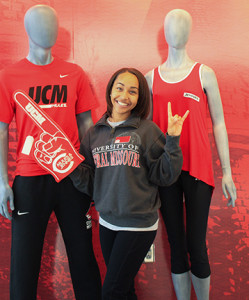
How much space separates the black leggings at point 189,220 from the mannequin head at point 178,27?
0.72 metres

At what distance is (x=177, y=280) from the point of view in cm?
168

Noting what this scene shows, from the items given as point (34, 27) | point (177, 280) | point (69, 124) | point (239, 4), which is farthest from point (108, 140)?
point (239, 4)

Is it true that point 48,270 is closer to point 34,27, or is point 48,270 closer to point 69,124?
point 69,124

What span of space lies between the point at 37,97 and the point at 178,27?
847 millimetres

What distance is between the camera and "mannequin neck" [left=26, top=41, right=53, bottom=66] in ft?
5.40

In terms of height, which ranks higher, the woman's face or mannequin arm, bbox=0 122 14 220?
the woman's face

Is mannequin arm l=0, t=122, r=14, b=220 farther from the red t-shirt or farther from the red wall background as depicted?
the red wall background

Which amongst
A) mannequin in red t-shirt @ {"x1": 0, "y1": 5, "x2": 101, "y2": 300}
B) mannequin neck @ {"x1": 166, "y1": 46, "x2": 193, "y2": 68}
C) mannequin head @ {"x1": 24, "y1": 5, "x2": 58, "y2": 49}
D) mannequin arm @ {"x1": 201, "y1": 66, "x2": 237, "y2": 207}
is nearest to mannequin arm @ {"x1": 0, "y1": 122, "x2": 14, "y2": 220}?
mannequin in red t-shirt @ {"x1": 0, "y1": 5, "x2": 101, "y2": 300}

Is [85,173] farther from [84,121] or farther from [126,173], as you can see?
[84,121]

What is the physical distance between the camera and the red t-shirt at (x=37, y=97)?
158 cm

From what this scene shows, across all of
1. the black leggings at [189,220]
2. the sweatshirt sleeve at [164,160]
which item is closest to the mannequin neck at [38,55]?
the sweatshirt sleeve at [164,160]

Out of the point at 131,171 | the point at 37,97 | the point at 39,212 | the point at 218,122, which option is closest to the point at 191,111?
the point at 218,122

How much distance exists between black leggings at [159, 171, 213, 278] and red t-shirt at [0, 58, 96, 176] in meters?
0.60

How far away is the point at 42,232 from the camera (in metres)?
1.61
